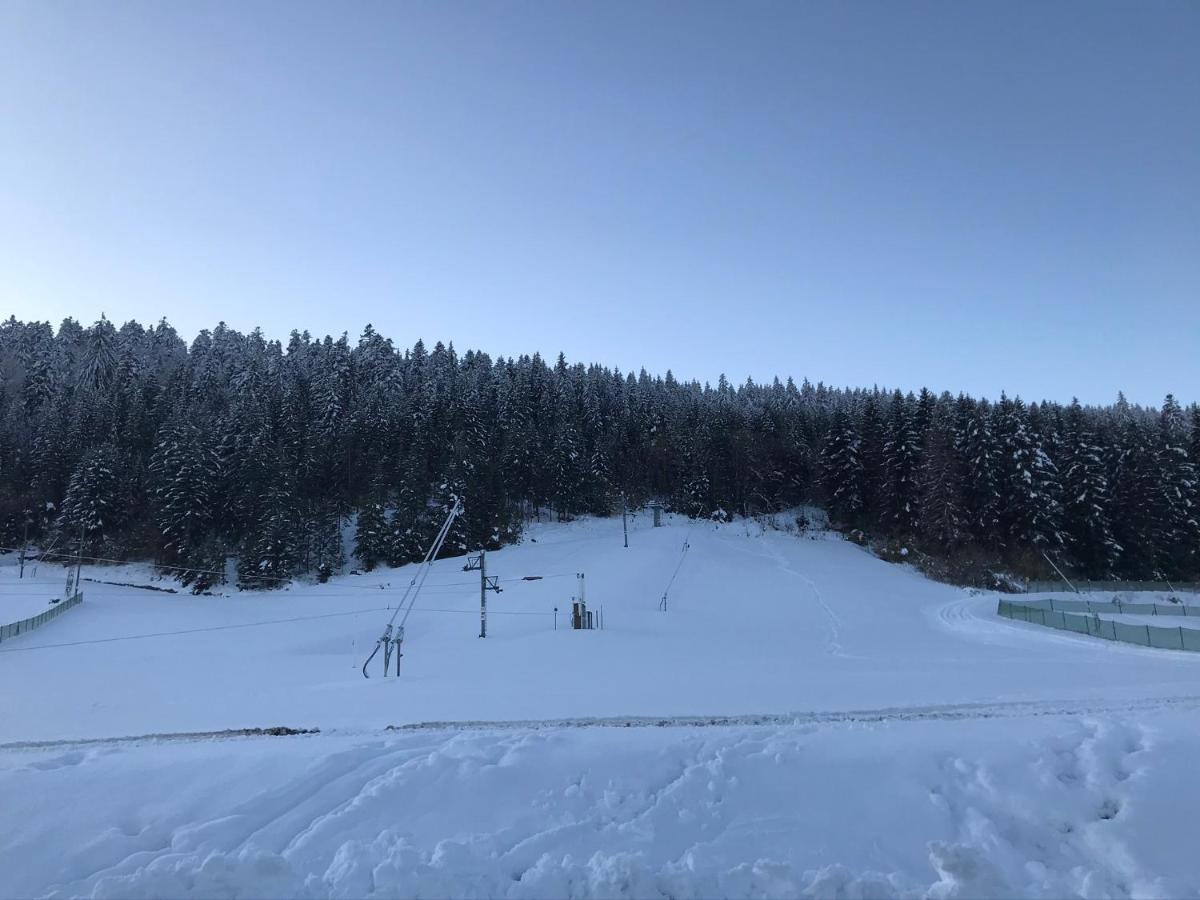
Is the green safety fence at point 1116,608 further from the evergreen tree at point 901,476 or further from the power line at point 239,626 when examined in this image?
the power line at point 239,626

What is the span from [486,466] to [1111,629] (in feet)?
192

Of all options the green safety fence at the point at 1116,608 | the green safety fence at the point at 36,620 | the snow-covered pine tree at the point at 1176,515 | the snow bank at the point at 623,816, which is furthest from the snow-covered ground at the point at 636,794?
the snow-covered pine tree at the point at 1176,515

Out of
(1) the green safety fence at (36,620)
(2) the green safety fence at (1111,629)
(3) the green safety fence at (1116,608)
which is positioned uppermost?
(2) the green safety fence at (1111,629)

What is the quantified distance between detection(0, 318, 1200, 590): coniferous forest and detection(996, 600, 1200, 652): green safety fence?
24.9 metres

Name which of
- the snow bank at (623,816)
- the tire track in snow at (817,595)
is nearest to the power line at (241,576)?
the tire track in snow at (817,595)

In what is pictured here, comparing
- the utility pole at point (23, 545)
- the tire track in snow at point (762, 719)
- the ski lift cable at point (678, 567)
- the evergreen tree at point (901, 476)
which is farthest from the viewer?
the evergreen tree at point (901, 476)

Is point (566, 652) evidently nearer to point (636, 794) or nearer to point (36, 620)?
point (636, 794)

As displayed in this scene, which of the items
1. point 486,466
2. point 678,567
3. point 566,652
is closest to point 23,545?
point 486,466

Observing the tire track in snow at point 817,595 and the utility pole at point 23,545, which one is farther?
the utility pole at point 23,545

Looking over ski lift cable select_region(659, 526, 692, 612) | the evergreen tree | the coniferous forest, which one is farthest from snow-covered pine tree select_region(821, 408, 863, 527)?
ski lift cable select_region(659, 526, 692, 612)

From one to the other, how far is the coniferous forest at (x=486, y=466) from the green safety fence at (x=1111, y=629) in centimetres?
2487

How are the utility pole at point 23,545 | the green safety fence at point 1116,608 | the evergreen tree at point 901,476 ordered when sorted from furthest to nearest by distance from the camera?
the evergreen tree at point 901,476 < the utility pole at point 23,545 < the green safety fence at point 1116,608

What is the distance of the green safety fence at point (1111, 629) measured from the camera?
77.0 feet

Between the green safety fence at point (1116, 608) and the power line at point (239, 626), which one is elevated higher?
the green safety fence at point (1116, 608)
